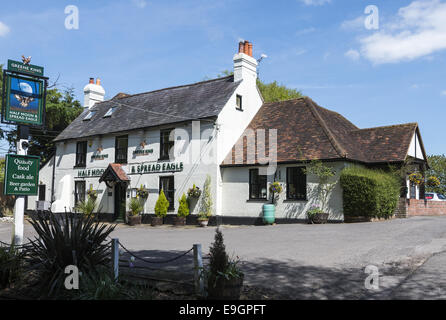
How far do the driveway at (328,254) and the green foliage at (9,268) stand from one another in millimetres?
3137

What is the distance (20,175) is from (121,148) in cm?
1601

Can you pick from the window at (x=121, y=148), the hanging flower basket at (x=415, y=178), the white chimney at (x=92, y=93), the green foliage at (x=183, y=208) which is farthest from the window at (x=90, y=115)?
the hanging flower basket at (x=415, y=178)

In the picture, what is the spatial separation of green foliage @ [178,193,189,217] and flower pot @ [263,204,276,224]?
167 inches

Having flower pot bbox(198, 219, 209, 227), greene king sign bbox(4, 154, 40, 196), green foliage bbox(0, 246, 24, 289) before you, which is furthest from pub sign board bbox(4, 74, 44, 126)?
flower pot bbox(198, 219, 209, 227)

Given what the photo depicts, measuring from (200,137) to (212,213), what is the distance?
402 cm

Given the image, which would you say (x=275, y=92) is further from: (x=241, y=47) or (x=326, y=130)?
(x=326, y=130)

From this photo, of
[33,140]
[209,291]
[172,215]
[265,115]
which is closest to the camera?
[209,291]

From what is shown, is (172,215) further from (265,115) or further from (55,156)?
(55,156)

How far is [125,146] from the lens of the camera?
2494cm

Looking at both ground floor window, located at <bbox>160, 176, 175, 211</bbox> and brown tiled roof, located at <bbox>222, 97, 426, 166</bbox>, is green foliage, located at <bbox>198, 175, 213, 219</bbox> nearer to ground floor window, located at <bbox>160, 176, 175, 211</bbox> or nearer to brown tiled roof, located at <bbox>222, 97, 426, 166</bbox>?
brown tiled roof, located at <bbox>222, 97, 426, 166</bbox>

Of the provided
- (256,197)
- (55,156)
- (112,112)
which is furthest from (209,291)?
(55,156)

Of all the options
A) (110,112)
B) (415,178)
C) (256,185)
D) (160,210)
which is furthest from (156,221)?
(415,178)

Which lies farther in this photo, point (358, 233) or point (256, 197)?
point (256, 197)
